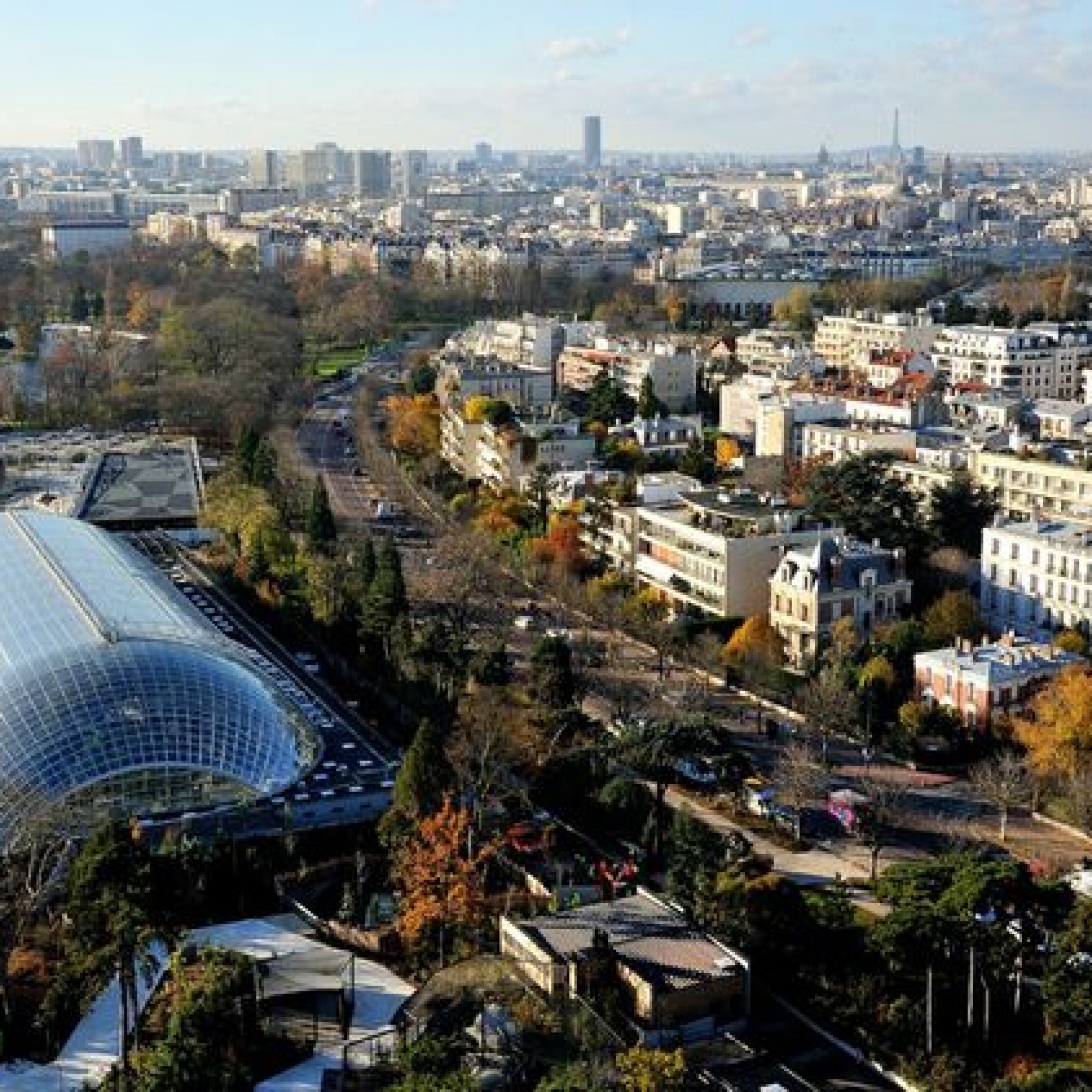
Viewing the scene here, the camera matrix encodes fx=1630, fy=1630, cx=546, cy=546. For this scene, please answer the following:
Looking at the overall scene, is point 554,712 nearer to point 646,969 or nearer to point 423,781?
point 423,781

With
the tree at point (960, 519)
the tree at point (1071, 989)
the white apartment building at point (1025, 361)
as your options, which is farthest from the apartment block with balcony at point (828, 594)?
the white apartment building at point (1025, 361)

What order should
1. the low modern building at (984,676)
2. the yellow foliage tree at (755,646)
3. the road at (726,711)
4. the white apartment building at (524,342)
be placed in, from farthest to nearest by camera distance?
the white apartment building at (524,342) < the yellow foliage tree at (755,646) < the low modern building at (984,676) < the road at (726,711)

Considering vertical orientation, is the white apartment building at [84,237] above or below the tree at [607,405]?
above

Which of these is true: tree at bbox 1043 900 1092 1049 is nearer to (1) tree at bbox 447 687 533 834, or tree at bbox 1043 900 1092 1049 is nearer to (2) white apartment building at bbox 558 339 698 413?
(1) tree at bbox 447 687 533 834

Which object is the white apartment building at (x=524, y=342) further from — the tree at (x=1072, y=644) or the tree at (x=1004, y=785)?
the tree at (x=1004, y=785)

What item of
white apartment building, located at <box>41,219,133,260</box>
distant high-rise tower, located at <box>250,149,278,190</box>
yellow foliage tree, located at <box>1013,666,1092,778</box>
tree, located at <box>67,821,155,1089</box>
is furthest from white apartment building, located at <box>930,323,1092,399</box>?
distant high-rise tower, located at <box>250,149,278,190</box>

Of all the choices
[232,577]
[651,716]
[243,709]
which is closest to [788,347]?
[232,577]

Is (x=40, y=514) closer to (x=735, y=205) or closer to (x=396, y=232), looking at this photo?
(x=396, y=232)
